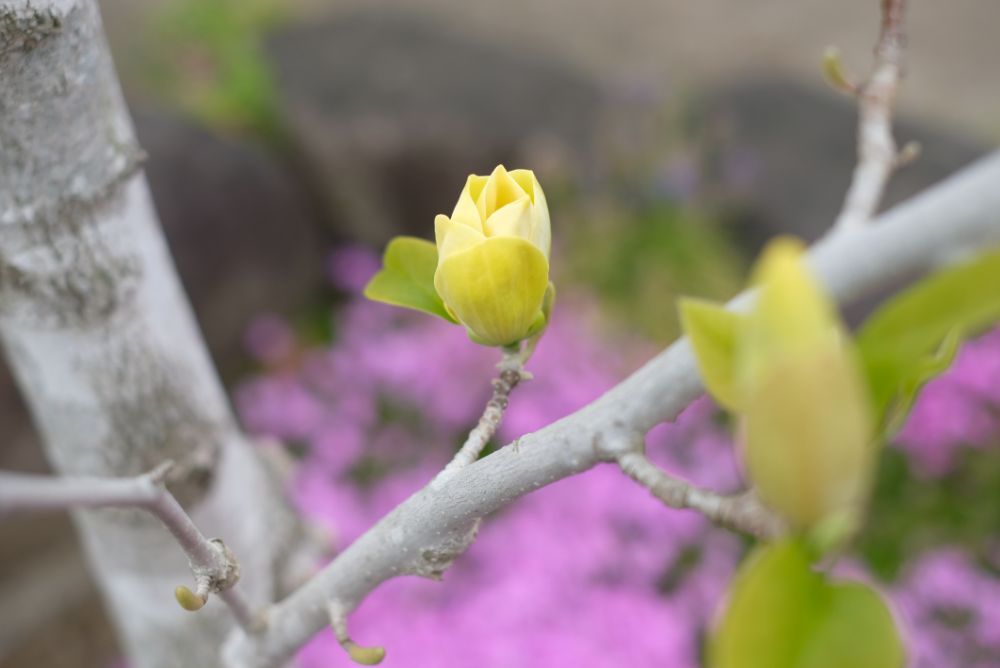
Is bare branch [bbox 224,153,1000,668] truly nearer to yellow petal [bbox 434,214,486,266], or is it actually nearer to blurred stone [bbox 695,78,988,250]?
yellow petal [bbox 434,214,486,266]

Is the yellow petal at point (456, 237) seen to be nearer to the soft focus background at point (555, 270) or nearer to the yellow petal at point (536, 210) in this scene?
the yellow petal at point (536, 210)

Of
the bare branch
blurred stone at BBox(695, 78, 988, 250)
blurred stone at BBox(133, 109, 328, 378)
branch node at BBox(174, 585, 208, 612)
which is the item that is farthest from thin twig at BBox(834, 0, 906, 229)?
blurred stone at BBox(133, 109, 328, 378)

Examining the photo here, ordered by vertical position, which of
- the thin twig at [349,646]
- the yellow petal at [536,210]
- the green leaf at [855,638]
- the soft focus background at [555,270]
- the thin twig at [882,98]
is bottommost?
the soft focus background at [555,270]

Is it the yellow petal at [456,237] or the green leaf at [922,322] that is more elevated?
the yellow petal at [456,237]

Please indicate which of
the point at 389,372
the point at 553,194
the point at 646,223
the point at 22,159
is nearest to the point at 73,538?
the point at 389,372

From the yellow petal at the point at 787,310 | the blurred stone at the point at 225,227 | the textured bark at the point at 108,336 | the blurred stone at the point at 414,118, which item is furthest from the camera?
the blurred stone at the point at 414,118

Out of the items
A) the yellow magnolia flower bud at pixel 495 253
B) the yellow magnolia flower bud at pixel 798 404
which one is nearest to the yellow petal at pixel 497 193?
the yellow magnolia flower bud at pixel 495 253
